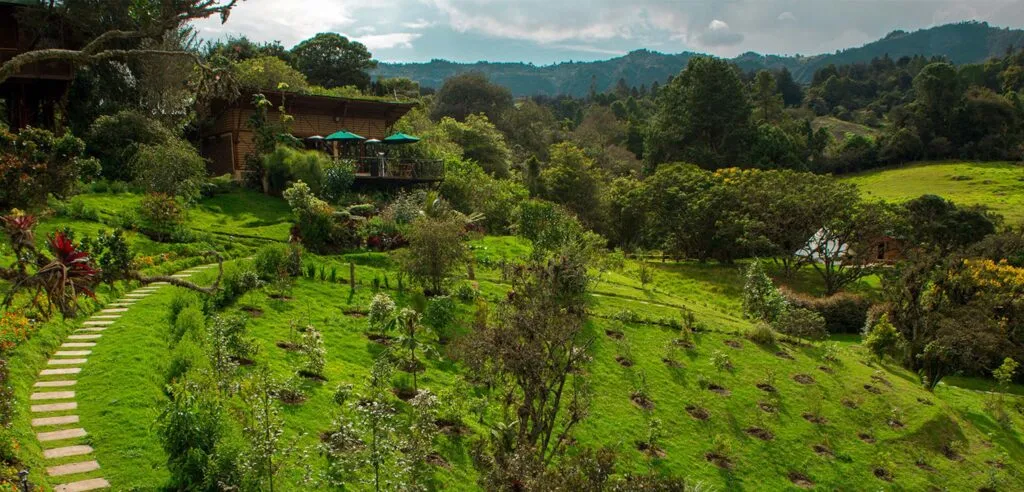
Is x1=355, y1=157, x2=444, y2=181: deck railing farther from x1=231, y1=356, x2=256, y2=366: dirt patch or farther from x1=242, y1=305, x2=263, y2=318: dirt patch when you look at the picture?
x1=231, y1=356, x2=256, y2=366: dirt patch

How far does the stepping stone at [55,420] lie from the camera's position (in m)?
9.57

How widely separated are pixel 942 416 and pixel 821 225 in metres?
20.8

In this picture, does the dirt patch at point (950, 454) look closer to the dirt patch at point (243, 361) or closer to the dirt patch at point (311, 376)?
the dirt patch at point (311, 376)

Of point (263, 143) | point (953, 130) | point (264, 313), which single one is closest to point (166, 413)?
point (264, 313)

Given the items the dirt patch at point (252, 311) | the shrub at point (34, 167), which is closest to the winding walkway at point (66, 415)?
the dirt patch at point (252, 311)

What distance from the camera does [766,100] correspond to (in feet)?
291

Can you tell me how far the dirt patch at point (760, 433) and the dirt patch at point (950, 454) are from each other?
16.7 ft

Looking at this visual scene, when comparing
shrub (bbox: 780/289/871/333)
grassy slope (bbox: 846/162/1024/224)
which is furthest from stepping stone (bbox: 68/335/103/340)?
grassy slope (bbox: 846/162/1024/224)

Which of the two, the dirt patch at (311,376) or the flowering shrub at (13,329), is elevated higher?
the flowering shrub at (13,329)

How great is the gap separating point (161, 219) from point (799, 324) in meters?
20.6

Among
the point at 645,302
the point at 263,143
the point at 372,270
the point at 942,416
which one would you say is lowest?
the point at 942,416

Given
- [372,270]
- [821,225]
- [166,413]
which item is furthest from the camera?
[821,225]

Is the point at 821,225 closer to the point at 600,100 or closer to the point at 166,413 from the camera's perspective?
the point at 166,413

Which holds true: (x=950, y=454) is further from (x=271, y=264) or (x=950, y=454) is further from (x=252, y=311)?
(x=271, y=264)
